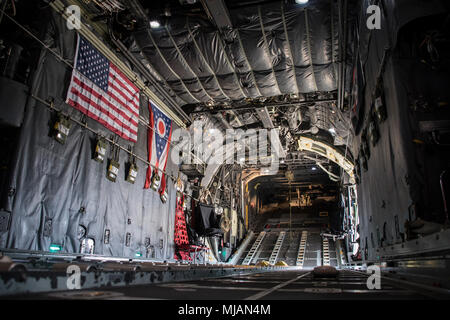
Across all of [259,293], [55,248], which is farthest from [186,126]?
[259,293]

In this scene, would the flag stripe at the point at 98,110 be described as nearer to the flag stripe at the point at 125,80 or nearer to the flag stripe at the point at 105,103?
the flag stripe at the point at 105,103

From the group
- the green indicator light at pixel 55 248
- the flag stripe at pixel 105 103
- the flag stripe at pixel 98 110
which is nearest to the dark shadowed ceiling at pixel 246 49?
the flag stripe at pixel 105 103

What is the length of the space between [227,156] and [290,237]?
28.9 feet

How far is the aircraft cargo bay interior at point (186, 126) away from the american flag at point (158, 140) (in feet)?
0.26

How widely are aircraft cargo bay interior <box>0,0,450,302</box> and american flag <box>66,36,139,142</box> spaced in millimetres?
48

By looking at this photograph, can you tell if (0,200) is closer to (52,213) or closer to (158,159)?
(52,213)

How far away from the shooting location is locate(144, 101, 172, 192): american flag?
10.1 m

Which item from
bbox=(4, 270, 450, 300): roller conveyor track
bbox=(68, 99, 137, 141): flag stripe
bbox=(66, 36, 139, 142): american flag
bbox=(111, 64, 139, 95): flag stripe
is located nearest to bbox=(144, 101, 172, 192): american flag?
bbox=(66, 36, 139, 142): american flag

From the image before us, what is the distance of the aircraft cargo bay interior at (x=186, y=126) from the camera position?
330 cm

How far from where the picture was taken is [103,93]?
777 centimetres

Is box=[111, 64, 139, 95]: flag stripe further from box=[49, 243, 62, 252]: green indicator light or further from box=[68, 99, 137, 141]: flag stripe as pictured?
box=[49, 243, 62, 252]: green indicator light

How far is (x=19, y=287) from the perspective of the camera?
67.8 inches

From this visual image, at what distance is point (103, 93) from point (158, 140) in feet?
10.3

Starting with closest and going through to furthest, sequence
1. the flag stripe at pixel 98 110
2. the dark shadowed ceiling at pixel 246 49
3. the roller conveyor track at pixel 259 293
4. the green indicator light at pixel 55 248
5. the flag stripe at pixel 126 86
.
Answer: the roller conveyor track at pixel 259 293, the green indicator light at pixel 55 248, the flag stripe at pixel 98 110, the dark shadowed ceiling at pixel 246 49, the flag stripe at pixel 126 86
